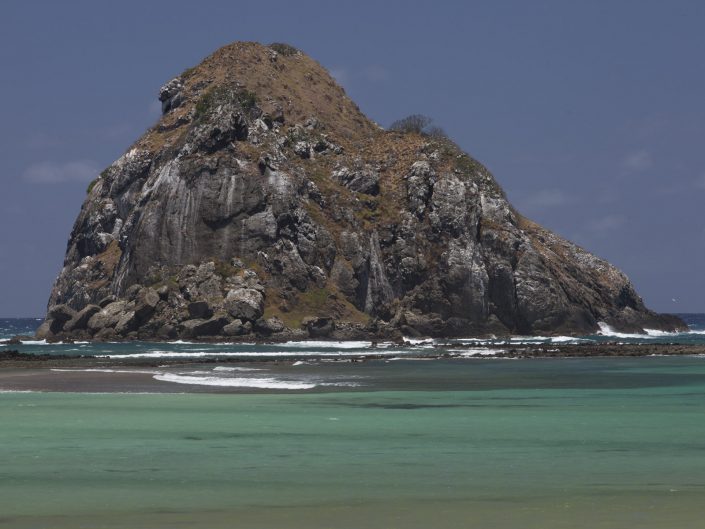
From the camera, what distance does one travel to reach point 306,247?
14350 cm

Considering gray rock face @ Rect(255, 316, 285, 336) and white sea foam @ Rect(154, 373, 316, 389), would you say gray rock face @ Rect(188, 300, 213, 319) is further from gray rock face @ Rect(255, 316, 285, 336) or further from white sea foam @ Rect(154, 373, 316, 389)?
white sea foam @ Rect(154, 373, 316, 389)

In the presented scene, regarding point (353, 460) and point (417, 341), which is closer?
point (353, 460)

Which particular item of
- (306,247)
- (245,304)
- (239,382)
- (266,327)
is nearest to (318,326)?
(266,327)

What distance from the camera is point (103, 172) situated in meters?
177

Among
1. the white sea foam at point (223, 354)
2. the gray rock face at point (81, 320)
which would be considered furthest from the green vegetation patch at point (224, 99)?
the white sea foam at point (223, 354)

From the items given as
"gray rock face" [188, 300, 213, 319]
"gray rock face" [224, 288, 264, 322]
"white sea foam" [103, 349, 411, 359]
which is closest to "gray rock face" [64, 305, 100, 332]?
"gray rock face" [188, 300, 213, 319]

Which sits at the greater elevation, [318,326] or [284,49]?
[284,49]

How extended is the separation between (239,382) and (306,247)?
90.3 meters

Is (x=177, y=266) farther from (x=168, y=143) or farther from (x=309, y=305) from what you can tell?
(x=168, y=143)

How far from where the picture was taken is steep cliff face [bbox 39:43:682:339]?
5285 inches

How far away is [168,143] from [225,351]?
75.6m

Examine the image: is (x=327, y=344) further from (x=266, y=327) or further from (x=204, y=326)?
(x=204, y=326)

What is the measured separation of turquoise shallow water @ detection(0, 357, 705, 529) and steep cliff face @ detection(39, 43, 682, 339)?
290 ft

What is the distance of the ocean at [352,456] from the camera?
Result: 18.9m
